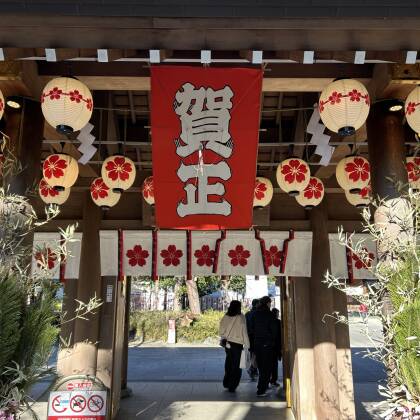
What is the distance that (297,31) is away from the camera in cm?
379

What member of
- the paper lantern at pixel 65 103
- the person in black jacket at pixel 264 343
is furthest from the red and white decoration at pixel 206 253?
the paper lantern at pixel 65 103

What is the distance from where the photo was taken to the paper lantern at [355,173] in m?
6.10

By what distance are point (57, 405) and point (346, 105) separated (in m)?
4.38

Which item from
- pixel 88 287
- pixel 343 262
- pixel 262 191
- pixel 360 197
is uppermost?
pixel 262 191

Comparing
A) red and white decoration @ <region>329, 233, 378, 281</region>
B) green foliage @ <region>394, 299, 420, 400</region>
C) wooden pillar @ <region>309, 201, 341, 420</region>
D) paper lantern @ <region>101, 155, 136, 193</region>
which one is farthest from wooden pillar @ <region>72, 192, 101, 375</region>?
green foliage @ <region>394, 299, 420, 400</region>

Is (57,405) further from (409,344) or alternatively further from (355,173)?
(355,173)

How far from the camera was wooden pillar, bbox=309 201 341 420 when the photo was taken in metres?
7.21

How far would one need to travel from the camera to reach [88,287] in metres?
7.74

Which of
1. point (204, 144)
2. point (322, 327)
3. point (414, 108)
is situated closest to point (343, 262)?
point (322, 327)

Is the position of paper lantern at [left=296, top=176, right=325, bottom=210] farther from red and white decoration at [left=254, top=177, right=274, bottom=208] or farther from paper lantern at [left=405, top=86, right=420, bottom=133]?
paper lantern at [left=405, top=86, right=420, bottom=133]

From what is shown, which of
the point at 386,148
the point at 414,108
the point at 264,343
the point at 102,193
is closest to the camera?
the point at 414,108

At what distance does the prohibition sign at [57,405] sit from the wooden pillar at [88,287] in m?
2.73

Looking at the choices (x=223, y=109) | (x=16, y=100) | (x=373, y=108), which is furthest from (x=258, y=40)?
(x=16, y=100)

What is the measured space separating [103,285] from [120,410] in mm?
2582
